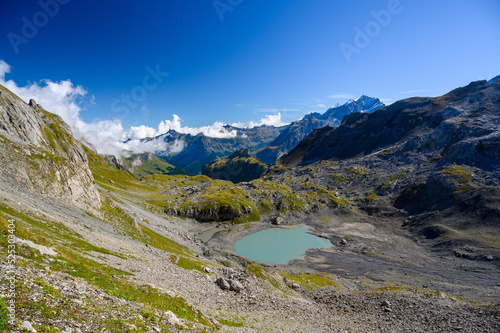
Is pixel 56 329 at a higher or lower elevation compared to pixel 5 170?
lower

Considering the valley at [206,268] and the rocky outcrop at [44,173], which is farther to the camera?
the rocky outcrop at [44,173]

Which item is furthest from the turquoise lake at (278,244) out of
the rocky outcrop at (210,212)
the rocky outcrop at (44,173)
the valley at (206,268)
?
the rocky outcrop at (44,173)

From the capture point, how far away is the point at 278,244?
130 meters

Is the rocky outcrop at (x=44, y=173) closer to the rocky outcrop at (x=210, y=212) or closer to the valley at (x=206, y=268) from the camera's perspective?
the valley at (x=206, y=268)

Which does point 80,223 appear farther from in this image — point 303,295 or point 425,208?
point 425,208

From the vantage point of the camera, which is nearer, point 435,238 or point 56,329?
point 56,329

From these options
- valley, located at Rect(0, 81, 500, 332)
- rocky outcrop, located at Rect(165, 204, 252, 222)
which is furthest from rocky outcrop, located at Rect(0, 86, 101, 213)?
rocky outcrop, located at Rect(165, 204, 252, 222)

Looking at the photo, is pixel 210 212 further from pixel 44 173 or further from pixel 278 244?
pixel 44 173

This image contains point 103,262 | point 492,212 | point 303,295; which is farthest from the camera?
point 492,212

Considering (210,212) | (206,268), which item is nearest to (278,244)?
(210,212)

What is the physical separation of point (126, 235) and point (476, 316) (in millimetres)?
64761

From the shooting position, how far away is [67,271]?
62.5 feet

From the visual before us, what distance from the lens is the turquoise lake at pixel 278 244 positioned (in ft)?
369

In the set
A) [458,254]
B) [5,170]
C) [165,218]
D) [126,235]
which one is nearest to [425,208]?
[458,254]
